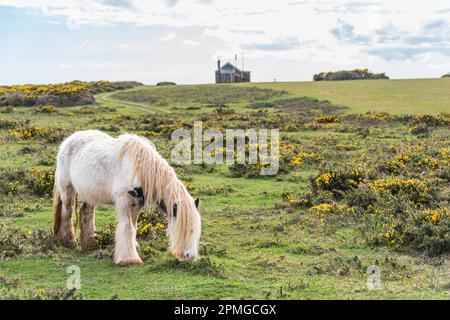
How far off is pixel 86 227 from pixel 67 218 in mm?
458

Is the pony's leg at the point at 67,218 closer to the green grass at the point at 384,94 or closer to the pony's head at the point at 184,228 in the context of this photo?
the pony's head at the point at 184,228

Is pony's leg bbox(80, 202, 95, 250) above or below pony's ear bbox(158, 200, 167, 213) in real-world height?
below

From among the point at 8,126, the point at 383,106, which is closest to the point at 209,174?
the point at 8,126

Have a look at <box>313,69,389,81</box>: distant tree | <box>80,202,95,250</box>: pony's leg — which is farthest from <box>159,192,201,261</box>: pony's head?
<box>313,69,389,81</box>: distant tree

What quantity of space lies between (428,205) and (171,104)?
35.1 m

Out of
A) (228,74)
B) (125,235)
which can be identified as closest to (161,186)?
(125,235)

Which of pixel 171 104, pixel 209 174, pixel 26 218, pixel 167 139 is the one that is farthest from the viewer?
pixel 171 104

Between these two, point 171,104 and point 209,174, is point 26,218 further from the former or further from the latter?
point 171,104

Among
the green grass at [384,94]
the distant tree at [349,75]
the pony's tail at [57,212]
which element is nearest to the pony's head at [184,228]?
the pony's tail at [57,212]

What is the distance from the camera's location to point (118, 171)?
8586 mm

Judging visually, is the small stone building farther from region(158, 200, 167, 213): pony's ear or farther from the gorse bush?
region(158, 200, 167, 213): pony's ear

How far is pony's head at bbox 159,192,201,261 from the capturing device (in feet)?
25.6

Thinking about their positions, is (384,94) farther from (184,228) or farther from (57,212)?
(184,228)
